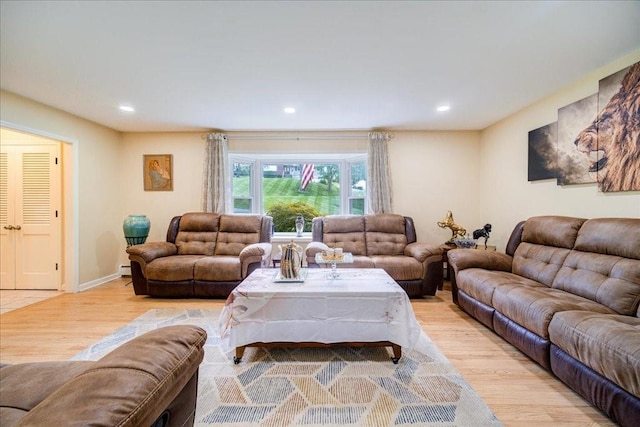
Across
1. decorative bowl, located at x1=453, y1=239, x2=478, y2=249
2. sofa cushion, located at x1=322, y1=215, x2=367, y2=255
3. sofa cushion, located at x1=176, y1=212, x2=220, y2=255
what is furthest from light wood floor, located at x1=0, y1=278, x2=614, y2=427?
sofa cushion, located at x1=322, y1=215, x2=367, y2=255

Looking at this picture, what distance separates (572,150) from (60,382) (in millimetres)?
4249

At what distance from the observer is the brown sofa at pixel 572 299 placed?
150cm

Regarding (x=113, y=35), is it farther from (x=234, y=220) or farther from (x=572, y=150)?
(x=572, y=150)

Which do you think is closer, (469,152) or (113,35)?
(113,35)

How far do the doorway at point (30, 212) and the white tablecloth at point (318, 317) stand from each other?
12.2ft

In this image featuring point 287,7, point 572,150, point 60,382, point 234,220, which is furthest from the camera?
point 234,220

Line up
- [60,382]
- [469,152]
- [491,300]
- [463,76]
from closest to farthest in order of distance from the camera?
[60,382]
[491,300]
[463,76]
[469,152]

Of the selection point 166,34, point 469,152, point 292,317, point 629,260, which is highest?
point 166,34

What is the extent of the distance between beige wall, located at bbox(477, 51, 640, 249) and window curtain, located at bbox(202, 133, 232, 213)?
426 centimetres

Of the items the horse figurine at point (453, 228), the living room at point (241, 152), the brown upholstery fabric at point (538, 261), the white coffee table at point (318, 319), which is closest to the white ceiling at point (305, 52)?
the living room at point (241, 152)

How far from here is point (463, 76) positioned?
2.71m

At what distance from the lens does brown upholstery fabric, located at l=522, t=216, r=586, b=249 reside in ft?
8.46

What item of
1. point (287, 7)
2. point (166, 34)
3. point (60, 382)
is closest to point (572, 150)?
point (287, 7)

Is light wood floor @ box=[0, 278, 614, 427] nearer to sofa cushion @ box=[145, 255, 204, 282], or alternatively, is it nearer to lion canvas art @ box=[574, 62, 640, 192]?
sofa cushion @ box=[145, 255, 204, 282]
